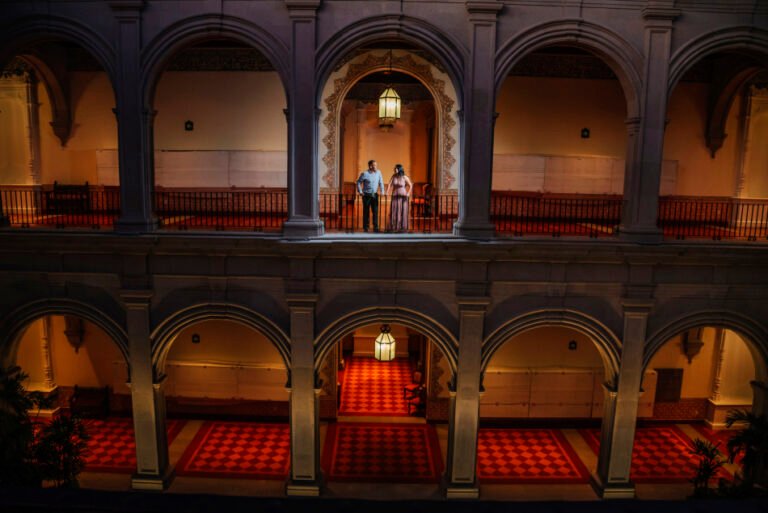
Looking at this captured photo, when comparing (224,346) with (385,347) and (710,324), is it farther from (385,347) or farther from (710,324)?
(710,324)

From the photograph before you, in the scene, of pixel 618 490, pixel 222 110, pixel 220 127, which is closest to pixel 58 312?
pixel 220 127

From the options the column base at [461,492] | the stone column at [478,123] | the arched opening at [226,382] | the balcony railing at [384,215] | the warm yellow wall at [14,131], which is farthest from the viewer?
the arched opening at [226,382]

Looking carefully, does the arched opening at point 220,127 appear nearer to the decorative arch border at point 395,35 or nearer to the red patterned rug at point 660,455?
the decorative arch border at point 395,35

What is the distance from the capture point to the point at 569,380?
14.0 meters

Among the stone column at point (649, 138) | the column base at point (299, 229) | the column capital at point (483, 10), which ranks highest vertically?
the column capital at point (483, 10)

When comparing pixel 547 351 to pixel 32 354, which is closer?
pixel 547 351

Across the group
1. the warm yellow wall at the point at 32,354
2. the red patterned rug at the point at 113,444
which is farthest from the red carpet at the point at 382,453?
the warm yellow wall at the point at 32,354

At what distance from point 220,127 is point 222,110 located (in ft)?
1.24

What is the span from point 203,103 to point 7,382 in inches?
272

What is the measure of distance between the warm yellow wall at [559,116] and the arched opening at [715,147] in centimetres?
119

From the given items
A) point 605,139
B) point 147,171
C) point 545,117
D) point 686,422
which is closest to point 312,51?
point 147,171

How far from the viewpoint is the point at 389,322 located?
10484mm

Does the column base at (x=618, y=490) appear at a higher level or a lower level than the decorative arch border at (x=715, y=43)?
lower

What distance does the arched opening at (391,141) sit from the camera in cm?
1148
